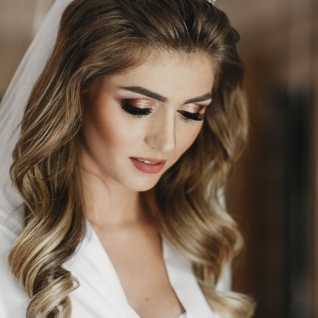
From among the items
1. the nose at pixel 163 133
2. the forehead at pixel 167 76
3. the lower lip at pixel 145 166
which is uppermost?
the forehead at pixel 167 76

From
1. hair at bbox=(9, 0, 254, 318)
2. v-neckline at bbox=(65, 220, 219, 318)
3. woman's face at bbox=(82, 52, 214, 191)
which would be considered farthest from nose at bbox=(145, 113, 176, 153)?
v-neckline at bbox=(65, 220, 219, 318)

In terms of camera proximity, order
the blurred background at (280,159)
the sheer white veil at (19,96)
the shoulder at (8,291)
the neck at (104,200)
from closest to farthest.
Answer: the shoulder at (8,291), the sheer white veil at (19,96), the neck at (104,200), the blurred background at (280,159)

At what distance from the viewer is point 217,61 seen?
1.22 meters

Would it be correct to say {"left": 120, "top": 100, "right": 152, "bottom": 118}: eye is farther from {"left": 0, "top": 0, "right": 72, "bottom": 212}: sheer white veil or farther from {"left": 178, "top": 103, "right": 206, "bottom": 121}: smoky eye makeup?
{"left": 0, "top": 0, "right": 72, "bottom": 212}: sheer white veil

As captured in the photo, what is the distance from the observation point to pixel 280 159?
6.67 feet

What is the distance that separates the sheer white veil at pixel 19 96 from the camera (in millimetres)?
1178

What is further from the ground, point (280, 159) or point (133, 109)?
point (133, 109)

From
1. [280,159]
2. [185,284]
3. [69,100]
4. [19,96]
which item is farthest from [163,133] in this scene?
[280,159]

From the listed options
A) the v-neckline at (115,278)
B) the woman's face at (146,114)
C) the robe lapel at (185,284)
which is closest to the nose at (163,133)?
the woman's face at (146,114)

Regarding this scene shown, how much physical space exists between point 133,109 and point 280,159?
1059mm

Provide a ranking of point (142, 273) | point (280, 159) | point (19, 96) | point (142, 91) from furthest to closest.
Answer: point (280, 159), point (142, 273), point (19, 96), point (142, 91)

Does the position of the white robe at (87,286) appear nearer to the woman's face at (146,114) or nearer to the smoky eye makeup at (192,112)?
the woman's face at (146,114)

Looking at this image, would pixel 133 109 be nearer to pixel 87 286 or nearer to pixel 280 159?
pixel 87 286

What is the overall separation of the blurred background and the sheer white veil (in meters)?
0.80
